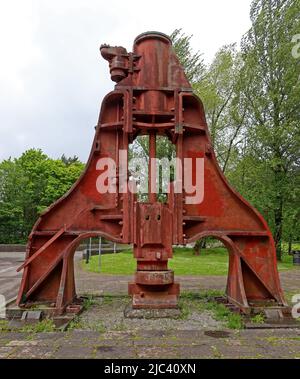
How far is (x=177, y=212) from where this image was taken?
770 cm

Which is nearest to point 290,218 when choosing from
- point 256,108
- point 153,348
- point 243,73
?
point 256,108

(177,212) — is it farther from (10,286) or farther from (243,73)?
(243,73)

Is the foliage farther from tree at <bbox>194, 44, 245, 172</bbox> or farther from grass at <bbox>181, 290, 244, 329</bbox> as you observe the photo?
grass at <bbox>181, 290, 244, 329</bbox>

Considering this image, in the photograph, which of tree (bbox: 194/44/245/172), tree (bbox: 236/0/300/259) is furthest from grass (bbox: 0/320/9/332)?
tree (bbox: 194/44/245/172)

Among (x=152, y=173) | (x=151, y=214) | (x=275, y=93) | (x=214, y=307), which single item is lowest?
(x=214, y=307)

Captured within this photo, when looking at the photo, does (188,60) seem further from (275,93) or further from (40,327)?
(40,327)

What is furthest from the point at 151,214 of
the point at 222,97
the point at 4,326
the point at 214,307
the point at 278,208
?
the point at 222,97

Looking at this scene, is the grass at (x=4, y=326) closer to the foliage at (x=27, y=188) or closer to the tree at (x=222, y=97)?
the tree at (x=222, y=97)

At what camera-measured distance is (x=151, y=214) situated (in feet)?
24.8

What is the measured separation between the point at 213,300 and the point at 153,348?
3.87 meters

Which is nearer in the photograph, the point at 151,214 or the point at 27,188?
the point at 151,214

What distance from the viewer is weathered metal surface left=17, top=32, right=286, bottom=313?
759cm

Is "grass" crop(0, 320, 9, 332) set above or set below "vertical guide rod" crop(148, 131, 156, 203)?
below

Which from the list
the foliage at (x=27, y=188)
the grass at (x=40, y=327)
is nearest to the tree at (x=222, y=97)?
the foliage at (x=27, y=188)
